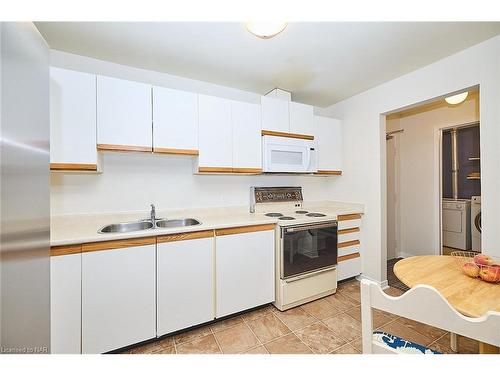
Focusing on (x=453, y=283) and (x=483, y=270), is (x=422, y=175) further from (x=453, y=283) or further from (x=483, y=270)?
(x=453, y=283)

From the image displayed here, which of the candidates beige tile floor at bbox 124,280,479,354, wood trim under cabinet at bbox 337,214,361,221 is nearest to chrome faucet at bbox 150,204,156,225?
beige tile floor at bbox 124,280,479,354

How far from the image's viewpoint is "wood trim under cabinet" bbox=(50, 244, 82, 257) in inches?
50.1

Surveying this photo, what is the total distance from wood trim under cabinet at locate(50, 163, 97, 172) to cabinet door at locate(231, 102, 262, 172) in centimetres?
119

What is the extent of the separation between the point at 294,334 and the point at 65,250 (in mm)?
1743

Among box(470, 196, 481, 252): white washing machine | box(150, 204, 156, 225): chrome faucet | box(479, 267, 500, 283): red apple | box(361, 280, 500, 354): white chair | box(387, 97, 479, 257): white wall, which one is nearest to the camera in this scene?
box(361, 280, 500, 354): white chair

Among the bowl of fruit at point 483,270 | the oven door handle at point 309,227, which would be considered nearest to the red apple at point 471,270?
the bowl of fruit at point 483,270

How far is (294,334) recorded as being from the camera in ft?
5.61

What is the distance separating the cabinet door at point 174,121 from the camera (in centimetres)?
185

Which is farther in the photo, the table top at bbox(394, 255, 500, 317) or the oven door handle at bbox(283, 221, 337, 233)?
the oven door handle at bbox(283, 221, 337, 233)

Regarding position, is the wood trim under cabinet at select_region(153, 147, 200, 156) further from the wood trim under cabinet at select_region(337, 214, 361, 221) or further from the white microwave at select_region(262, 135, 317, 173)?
the wood trim under cabinet at select_region(337, 214, 361, 221)

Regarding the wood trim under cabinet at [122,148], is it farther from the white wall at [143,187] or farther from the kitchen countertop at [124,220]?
the kitchen countertop at [124,220]

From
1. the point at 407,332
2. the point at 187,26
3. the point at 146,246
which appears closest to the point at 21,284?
the point at 146,246

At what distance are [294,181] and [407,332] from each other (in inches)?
74.3
